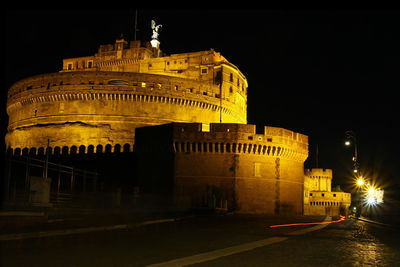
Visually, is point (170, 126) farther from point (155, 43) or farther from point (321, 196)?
point (155, 43)

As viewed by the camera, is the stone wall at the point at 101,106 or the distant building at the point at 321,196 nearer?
the stone wall at the point at 101,106

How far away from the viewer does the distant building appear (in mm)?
49438

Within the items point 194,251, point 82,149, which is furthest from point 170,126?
point 194,251

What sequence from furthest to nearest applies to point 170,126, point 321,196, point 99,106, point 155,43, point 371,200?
point 155,43 < point 321,196 < point 99,106 < point 170,126 < point 371,200

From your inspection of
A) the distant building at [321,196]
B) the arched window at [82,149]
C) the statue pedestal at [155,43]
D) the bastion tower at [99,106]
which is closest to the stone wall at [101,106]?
the bastion tower at [99,106]

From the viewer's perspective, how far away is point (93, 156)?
→ 105 feet

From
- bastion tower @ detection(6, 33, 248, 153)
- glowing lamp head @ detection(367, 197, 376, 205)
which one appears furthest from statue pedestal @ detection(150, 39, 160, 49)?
glowing lamp head @ detection(367, 197, 376, 205)

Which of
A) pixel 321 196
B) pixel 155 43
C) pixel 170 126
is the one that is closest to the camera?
pixel 170 126

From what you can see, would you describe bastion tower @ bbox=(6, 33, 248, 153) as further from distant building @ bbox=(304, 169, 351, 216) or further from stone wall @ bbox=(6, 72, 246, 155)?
distant building @ bbox=(304, 169, 351, 216)

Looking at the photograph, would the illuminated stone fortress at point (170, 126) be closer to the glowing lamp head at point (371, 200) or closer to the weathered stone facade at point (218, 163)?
the weathered stone facade at point (218, 163)

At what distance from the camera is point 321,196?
49906 millimetres

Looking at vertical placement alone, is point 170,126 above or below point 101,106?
below

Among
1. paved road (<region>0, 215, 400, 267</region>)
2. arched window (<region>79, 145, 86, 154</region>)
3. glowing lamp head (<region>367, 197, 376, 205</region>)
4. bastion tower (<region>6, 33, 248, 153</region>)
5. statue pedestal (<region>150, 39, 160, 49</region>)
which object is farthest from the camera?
statue pedestal (<region>150, 39, 160, 49</region>)

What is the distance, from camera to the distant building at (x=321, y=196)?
162 feet
